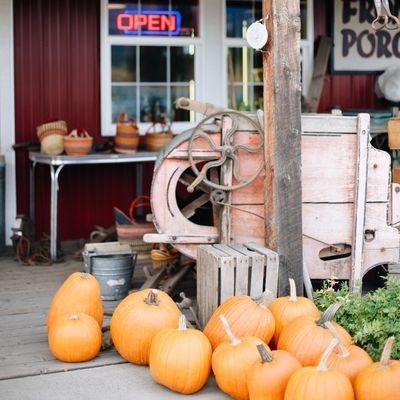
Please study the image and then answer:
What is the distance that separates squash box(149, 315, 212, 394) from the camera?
4.42 m

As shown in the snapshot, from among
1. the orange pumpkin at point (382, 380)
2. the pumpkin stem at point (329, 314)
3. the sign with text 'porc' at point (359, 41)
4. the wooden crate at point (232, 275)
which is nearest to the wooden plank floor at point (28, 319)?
the wooden crate at point (232, 275)

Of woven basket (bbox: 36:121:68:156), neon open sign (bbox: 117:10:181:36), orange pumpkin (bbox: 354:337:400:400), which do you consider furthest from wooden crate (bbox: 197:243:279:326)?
neon open sign (bbox: 117:10:181:36)

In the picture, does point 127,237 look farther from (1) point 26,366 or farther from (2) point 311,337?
(2) point 311,337

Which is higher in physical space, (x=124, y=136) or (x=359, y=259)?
(x=124, y=136)

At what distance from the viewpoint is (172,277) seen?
6648mm

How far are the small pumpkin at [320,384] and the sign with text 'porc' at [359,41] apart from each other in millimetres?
6244

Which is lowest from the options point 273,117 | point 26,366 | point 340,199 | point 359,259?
point 26,366

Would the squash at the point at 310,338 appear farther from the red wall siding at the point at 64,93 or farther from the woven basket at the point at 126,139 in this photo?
the red wall siding at the point at 64,93

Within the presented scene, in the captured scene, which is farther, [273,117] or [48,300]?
[48,300]

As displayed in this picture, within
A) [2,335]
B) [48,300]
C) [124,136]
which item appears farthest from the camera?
[124,136]

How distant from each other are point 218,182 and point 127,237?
5.40 feet

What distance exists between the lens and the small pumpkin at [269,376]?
412 cm

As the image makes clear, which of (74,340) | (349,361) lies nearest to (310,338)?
(349,361)

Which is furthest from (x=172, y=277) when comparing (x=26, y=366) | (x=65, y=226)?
(x=65, y=226)
